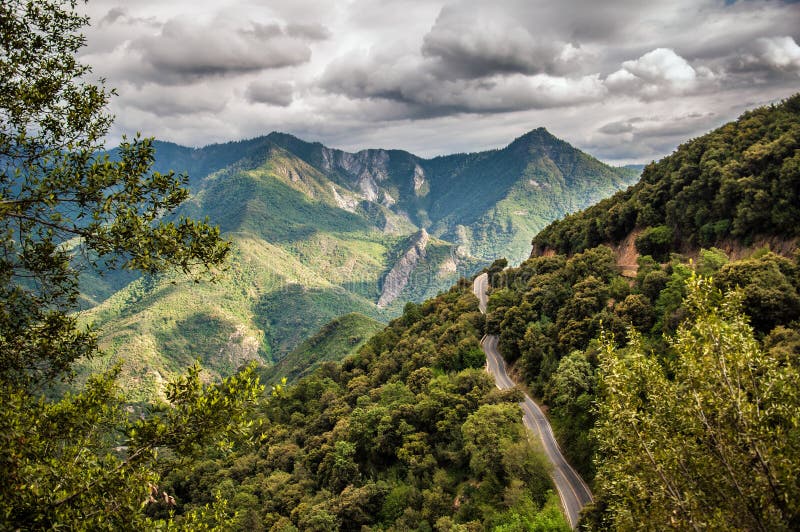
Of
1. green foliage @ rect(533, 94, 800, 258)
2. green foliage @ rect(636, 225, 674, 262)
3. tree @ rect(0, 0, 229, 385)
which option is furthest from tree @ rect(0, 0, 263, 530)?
green foliage @ rect(636, 225, 674, 262)

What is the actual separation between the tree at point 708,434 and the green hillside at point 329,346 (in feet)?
499

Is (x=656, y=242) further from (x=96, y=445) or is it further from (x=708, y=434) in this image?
(x=96, y=445)

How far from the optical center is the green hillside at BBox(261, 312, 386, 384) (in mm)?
166250

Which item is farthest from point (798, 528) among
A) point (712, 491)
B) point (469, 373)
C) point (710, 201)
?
point (710, 201)

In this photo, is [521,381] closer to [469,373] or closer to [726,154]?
[469,373]

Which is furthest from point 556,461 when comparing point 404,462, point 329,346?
point 329,346

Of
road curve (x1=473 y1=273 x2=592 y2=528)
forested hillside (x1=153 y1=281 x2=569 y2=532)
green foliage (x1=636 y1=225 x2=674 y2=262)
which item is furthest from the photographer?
green foliage (x1=636 y1=225 x2=674 y2=262)

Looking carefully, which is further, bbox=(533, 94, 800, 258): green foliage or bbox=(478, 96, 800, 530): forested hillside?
bbox=(533, 94, 800, 258): green foliage

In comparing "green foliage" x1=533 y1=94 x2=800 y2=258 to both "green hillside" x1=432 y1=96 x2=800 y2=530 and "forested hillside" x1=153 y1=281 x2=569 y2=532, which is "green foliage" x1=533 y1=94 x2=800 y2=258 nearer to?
"green hillside" x1=432 y1=96 x2=800 y2=530

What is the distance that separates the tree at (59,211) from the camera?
859cm

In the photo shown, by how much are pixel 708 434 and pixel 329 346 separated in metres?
174

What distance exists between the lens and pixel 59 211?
877 centimetres

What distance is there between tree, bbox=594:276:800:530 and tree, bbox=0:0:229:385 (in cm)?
1132

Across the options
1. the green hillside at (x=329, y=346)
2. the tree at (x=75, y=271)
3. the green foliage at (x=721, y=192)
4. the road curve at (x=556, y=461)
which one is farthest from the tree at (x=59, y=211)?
the green hillside at (x=329, y=346)
